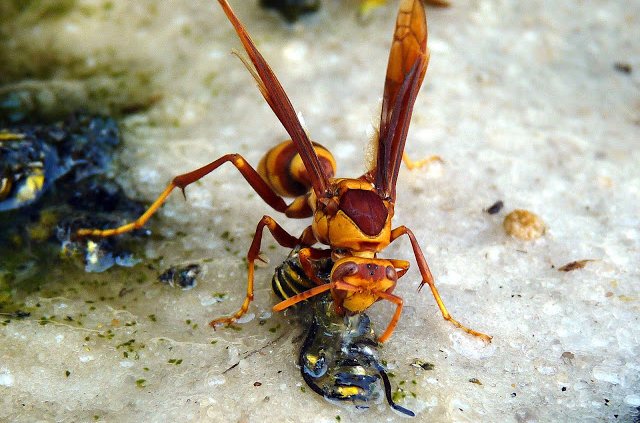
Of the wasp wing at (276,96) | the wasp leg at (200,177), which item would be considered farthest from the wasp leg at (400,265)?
the wasp leg at (200,177)

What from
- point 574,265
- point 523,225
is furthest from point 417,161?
point 574,265

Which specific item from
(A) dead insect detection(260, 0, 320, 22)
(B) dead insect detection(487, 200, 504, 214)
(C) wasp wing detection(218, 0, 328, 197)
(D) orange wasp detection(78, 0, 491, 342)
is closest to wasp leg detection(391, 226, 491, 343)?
(D) orange wasp detection(78, 0, 491, 342)

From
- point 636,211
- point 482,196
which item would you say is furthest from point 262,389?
point 636,211

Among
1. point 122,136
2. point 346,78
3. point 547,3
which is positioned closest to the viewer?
point 122,136

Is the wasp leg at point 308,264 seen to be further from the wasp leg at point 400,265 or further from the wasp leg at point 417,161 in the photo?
the wasp leg at point 417,161

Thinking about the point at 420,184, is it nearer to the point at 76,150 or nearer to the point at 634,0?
the point at 76,150

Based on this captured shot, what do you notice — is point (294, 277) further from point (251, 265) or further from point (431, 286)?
point (431, 286)
